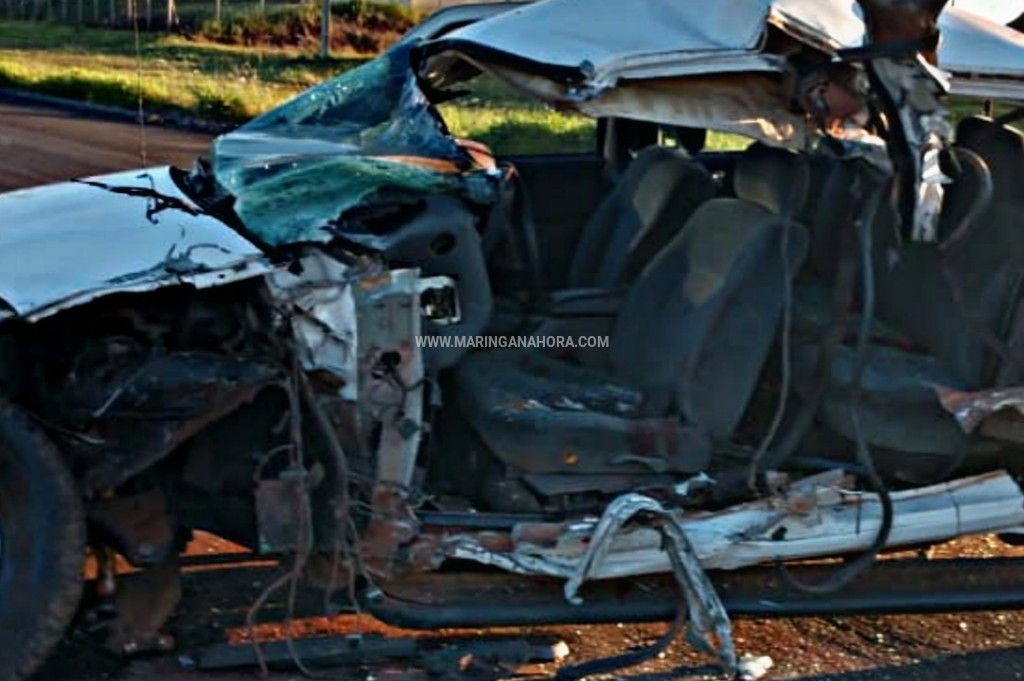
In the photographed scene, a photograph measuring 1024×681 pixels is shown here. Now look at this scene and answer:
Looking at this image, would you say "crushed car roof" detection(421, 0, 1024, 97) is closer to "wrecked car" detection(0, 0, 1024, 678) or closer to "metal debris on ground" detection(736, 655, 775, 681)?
"wrecked car" detection(0, 0, 1024, 678)

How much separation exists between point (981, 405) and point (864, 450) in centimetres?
35

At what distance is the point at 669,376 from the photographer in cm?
430

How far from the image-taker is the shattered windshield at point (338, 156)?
13.3 feet

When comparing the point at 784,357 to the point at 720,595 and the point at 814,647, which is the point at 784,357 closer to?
the point at 720,595

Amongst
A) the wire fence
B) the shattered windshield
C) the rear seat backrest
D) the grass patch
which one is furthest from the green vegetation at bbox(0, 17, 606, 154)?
the shattered windshield

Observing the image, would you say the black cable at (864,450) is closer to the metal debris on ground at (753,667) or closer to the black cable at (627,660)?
A: the metal debris on ground at (753,667)

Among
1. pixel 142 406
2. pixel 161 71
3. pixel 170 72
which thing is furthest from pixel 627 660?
pixel 161 71

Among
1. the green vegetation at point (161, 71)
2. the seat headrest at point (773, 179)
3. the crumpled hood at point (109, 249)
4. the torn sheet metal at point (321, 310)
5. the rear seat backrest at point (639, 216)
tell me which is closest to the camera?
the crumpled hood at point (109, 249)

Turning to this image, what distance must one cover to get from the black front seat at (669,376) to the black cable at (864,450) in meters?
0.20

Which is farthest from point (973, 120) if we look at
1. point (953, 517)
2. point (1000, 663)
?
point (1000, 663)

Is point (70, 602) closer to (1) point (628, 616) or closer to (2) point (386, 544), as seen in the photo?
(2) point (386, 544)

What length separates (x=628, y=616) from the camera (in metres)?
4.05

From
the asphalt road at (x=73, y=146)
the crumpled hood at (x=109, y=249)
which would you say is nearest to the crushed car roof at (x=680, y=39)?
the crumpled hood at (x=109, y=249)

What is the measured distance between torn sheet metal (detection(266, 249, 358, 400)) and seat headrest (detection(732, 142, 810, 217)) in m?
1.40
